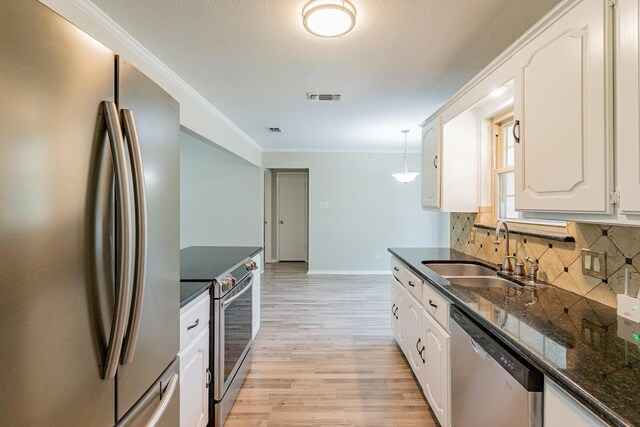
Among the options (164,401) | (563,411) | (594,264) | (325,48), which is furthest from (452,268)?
(164,401)

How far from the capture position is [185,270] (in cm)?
195

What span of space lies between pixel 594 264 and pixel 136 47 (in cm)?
291

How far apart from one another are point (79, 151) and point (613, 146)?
1.61m

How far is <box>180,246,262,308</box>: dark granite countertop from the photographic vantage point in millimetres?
1538

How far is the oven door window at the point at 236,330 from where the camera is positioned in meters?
1.88

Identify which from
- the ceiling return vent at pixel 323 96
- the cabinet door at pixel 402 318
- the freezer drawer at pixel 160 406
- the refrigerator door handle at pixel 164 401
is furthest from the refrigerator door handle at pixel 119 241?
the ceiling return vent at pixel 323 96

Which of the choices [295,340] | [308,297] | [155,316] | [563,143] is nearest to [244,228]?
[308,297]

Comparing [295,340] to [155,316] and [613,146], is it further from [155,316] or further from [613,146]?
[613,146]

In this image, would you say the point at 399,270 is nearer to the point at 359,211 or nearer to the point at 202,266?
the point at 202,266

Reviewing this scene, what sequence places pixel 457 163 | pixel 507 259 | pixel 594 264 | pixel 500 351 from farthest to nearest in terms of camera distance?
pixel 457 163 < pixel 507 259 < pixel 594 264 < pixel 500 351

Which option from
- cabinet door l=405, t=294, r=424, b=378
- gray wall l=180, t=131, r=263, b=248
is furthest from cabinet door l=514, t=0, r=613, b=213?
gray wall l=180, t=131, r=263, b=248

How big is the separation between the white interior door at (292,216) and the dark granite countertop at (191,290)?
5399 mm

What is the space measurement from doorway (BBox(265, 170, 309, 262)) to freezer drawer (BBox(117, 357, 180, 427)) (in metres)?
5.82

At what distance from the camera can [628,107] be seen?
951 mm
